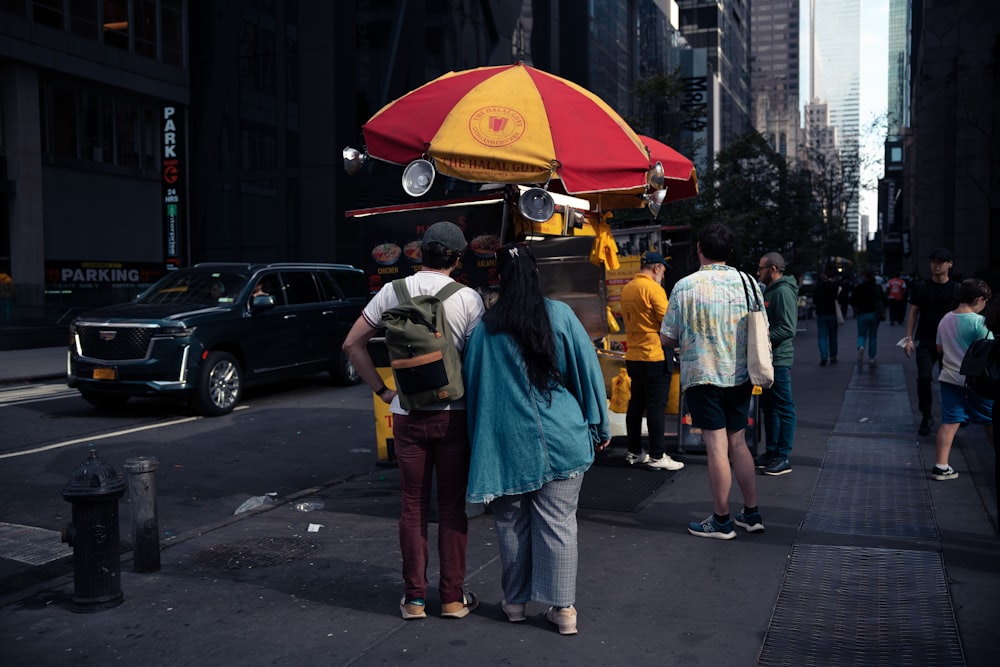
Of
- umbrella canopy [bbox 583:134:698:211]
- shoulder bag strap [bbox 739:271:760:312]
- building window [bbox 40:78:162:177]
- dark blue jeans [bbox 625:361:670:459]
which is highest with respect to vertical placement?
building window [bbox 40:78:162:177]

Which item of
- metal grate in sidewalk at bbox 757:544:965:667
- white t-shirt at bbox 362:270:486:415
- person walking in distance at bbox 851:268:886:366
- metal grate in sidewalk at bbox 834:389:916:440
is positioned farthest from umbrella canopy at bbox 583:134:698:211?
person walking in distance at bbox 851:268:886:366

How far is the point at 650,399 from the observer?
8.02 metres

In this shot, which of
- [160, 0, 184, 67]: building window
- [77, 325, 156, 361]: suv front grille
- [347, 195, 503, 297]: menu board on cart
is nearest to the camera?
[347, 195, 503, 297]: menu board on cart

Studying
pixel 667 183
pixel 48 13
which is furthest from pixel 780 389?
pixel 48 13

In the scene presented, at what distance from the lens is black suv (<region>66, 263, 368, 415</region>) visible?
11.1 meters

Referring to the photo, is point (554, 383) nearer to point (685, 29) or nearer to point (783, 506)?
point (783, 506)

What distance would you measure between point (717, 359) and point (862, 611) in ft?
5.64

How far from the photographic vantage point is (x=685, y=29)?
92.1 metres

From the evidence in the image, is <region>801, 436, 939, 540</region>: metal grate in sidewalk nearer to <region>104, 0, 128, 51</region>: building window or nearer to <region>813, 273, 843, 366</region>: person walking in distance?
<region>813, 273, 843, 366</region>: person walking in distance

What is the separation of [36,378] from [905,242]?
78928 mm

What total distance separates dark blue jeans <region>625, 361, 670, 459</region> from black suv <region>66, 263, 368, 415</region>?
3.66m

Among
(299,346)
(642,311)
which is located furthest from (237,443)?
(642,311)

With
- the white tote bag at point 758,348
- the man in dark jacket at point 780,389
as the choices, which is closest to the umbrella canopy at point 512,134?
the white tote bag at point 758,348

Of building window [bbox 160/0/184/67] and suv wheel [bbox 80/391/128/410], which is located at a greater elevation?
building window [bbox 160/0/184/67]
